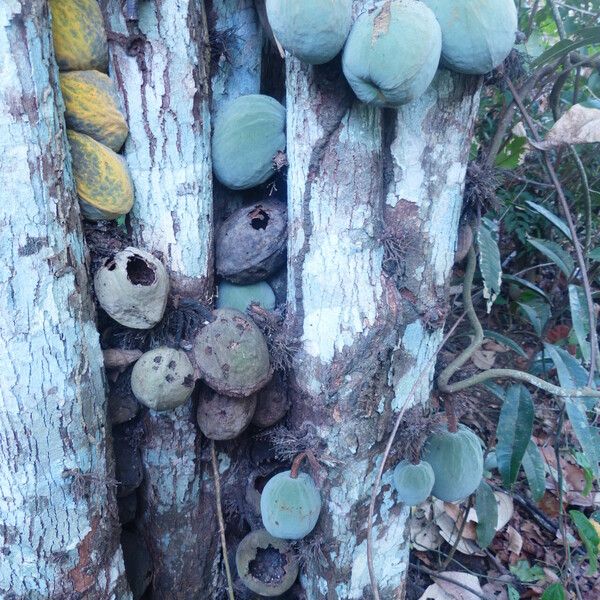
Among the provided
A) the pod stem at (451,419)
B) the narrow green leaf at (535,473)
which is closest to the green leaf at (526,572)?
the narrow green leaf at (535,473)

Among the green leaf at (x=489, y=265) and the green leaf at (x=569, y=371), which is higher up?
the green leaf at (x=489, y=265)

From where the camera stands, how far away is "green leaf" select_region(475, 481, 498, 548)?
5.38ft

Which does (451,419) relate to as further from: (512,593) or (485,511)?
(512,593)

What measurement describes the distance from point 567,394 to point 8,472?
1048mm

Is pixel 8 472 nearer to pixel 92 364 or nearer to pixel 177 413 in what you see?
pixel 92 364

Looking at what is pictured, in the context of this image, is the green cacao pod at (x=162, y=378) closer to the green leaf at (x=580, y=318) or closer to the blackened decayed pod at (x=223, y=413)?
the blackened decayed pod at (x=223, y=413)

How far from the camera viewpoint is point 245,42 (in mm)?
1233

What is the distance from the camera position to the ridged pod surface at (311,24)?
83 cm

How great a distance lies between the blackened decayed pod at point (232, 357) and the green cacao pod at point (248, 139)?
0.32 m

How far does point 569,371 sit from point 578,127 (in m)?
0.76

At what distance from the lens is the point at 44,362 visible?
94 cm

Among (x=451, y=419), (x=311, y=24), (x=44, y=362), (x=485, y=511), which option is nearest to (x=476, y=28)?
(x=311, y=24)

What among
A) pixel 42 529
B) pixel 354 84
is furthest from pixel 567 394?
pixel 42 529

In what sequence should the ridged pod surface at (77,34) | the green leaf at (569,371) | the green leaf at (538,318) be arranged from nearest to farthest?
the ridged pod surface at (77,34) < the green leaf at (569,371) < the green leaf at (538,318)
